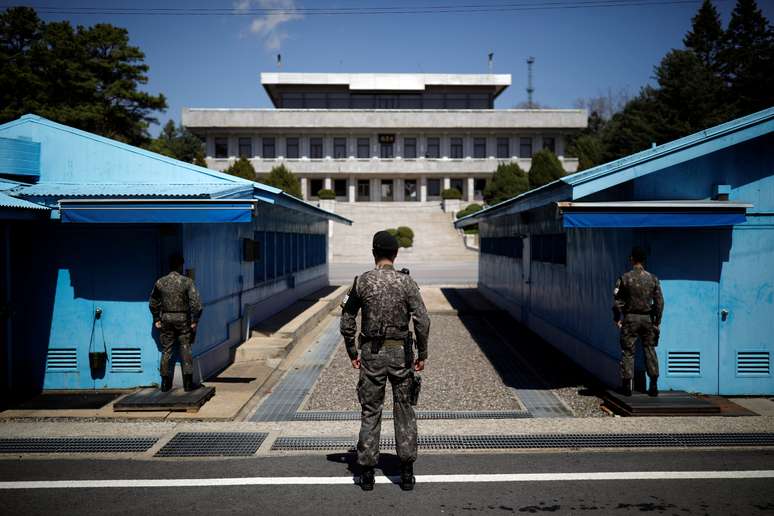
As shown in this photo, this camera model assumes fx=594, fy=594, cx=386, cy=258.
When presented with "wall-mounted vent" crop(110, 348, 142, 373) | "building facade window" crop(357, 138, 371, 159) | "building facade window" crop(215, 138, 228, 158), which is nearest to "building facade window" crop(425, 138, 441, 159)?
"building facade window" crop(357, 138, 371, 159)

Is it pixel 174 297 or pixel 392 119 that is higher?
pixel 392 119

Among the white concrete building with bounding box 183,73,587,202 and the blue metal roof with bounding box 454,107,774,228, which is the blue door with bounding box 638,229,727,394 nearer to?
the blue metal roof with bounding box 454,107,774,228

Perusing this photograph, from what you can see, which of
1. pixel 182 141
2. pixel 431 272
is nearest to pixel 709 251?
pixel 431 272

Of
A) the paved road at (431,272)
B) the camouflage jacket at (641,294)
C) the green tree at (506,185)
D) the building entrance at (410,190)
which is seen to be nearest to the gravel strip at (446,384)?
the camouflage jacket at (641,294)

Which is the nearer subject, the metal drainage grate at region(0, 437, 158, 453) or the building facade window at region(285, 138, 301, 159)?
the metal drainage grate at region(0, 437, 158, 453)

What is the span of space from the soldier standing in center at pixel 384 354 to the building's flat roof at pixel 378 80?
68687 mm

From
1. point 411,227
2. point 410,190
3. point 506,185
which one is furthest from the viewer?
point 410,190

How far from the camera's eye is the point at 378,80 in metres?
71.4

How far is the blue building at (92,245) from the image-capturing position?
8.08 metres

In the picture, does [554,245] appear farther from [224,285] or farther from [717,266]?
[224,285]

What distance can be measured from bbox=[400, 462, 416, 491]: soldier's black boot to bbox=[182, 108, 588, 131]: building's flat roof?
61.2 m

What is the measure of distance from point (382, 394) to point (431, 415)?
8.97 ft

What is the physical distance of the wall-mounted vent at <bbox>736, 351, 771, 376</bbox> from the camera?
846 centimetres

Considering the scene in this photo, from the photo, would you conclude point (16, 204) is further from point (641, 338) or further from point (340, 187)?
point (340, 187)
